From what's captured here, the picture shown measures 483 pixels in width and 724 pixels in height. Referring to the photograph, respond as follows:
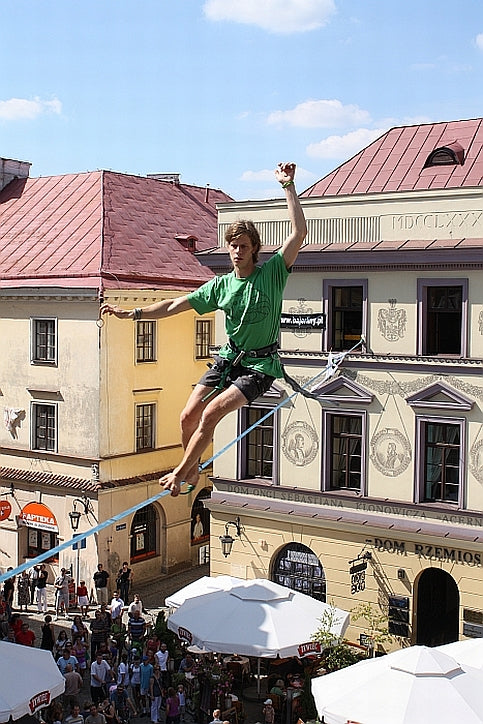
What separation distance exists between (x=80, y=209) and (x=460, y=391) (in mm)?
15311

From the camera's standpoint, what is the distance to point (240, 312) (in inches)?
287

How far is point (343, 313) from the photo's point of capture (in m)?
23.4

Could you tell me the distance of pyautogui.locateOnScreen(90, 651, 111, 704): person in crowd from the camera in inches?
752

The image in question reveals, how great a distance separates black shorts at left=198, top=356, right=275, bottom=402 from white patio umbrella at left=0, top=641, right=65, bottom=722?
905 cm

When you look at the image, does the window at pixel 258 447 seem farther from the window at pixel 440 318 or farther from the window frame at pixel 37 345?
the window frame at pixel 37 345

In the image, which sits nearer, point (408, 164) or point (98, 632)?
point (98, 632)

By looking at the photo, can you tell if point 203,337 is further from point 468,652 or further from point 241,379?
point 241,379

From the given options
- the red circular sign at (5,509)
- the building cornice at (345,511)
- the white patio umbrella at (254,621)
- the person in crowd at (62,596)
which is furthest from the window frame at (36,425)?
the white patio umbrella at (254,621)

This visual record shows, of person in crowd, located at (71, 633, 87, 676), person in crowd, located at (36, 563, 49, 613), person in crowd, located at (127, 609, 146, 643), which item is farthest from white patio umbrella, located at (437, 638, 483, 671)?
person in crowd, located at (36, 563, 49, 613)

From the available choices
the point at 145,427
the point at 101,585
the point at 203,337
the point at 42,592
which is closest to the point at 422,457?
the point at 101,585

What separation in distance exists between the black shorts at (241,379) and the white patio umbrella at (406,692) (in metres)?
8.04

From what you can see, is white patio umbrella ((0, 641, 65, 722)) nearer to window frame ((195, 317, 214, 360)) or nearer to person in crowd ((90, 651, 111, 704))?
person in crowd ((90, 651, 111, 704))

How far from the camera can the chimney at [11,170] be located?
35750mm

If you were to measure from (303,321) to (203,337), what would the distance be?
9.19m
